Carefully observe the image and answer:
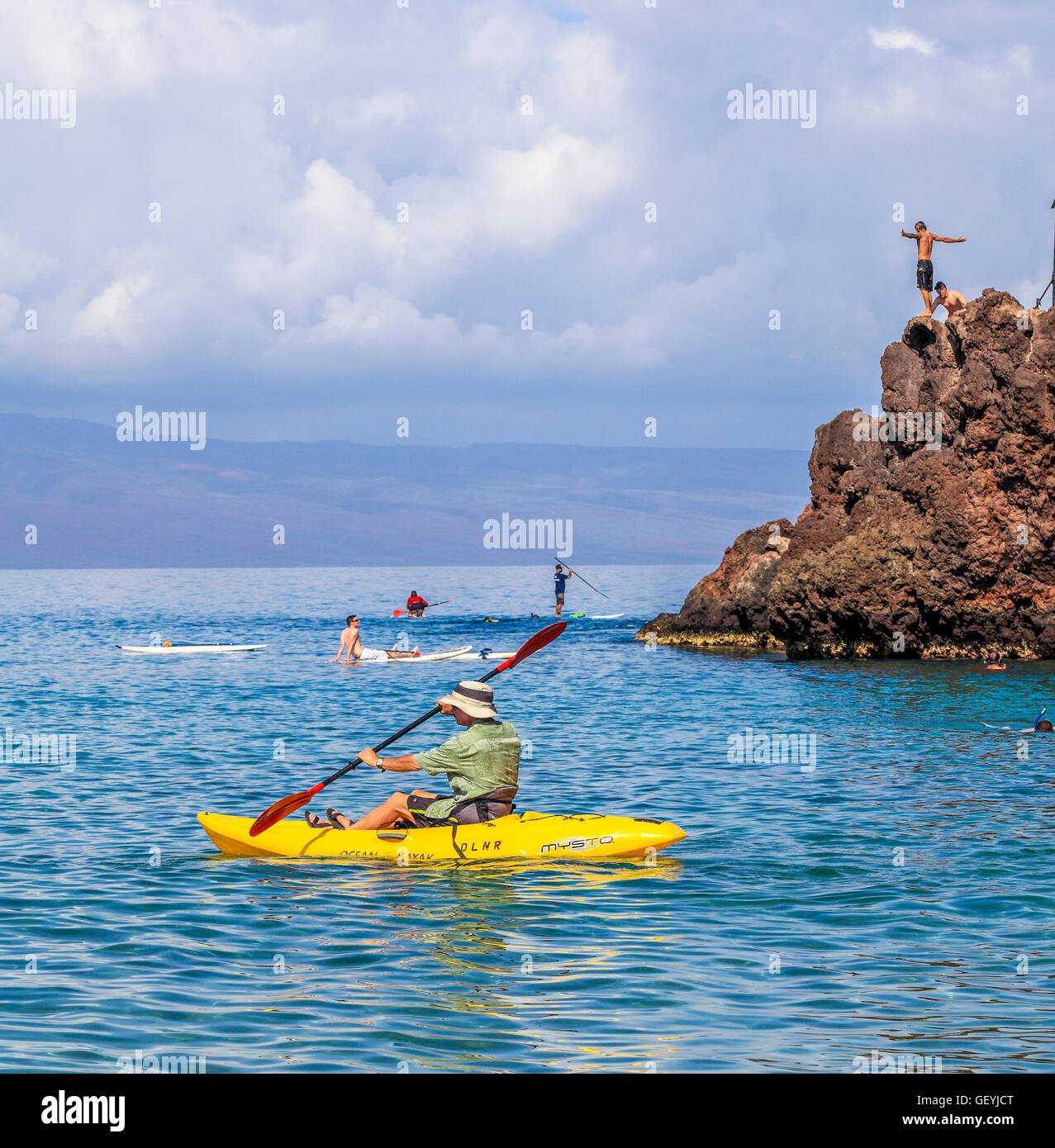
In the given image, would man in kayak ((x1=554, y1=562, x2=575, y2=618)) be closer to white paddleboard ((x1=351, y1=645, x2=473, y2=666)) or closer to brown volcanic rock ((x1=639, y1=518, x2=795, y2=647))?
brown volcanic rock ((x1=639, y1=518, x2=795, y2=647))

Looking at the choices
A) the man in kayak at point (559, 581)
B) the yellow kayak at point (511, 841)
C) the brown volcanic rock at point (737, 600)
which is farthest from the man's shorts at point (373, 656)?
the yellow kayak at point (511, 841)

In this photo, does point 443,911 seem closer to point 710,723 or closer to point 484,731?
point 484,731

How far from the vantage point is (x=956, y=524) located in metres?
36.8

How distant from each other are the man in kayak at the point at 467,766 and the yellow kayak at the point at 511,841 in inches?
7.6

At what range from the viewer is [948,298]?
38.6 meters

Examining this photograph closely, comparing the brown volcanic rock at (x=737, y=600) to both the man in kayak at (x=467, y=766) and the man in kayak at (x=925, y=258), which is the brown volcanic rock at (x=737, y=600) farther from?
the man in kayak at (x=467, y=766)

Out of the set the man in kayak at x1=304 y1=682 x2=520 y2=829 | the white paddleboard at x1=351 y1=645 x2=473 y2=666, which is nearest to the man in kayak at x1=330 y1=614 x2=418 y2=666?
the white paddleboard at x1=351 y1=645 x2=473 y2=666

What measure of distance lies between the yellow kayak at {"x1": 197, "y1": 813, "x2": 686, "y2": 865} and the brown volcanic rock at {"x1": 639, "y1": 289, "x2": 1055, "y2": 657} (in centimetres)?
2559

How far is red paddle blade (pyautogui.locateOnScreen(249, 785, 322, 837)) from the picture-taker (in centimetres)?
1356

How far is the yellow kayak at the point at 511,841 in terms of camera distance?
1310cm

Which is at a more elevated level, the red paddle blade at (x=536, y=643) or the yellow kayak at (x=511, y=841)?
the red paddle blade at (x=536, y=643)
